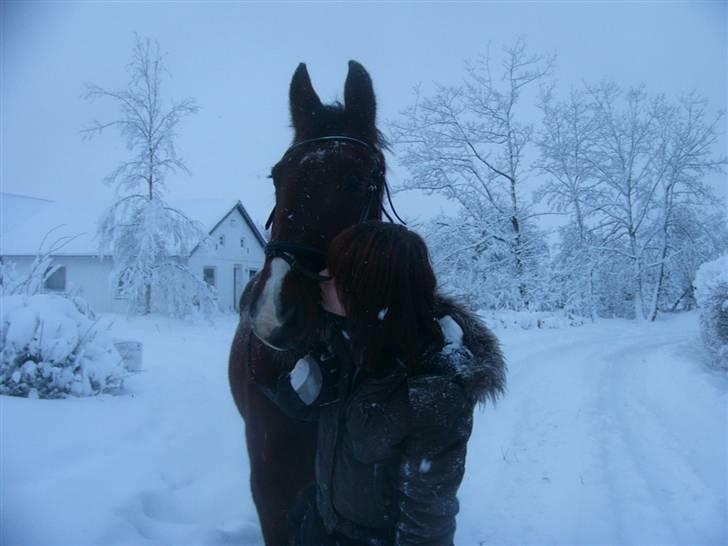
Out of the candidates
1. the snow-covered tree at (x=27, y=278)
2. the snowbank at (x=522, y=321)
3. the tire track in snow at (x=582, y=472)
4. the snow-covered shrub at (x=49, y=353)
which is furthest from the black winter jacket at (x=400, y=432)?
the snowbank at (x=522, y=321)

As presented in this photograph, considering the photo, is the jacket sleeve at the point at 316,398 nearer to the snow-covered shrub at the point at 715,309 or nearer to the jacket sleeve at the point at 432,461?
the jacket sleeve at the point at 432,461

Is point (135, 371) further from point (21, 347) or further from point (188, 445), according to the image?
point (188, 445)

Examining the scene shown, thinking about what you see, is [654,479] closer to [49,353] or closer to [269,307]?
[269,307]

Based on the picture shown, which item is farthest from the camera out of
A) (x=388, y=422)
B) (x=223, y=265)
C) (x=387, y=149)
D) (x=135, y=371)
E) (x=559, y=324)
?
(x=223, y=265)

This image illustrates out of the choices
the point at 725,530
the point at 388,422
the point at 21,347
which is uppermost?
the point at 388,422

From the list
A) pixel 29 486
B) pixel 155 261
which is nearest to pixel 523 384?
pixel 29 486

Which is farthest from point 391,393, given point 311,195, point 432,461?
point 311,195

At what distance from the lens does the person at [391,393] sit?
1.43 meters

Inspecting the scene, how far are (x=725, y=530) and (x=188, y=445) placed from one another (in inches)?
166

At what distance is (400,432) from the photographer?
4.74 feet

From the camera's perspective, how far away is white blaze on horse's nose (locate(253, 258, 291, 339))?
1.70 metres

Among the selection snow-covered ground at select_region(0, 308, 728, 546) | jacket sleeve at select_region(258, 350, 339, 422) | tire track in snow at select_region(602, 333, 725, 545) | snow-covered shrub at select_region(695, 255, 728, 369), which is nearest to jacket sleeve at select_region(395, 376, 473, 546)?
jacket sleeve at select_region(258, 350, 339, 422)

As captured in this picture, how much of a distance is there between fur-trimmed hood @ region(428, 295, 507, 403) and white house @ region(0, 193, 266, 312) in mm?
20153

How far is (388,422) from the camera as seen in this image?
1.45 m
